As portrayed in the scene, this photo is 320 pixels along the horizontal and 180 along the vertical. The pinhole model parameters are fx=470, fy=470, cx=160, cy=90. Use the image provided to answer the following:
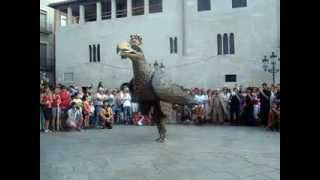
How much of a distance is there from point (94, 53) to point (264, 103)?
3112 mm

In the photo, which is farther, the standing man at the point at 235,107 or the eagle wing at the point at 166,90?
the standing man at the point at 235,107

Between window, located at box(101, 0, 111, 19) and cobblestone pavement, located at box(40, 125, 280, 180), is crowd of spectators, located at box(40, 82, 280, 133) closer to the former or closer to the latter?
cobblestone pavement, located at box(40, 125, 280, 180)

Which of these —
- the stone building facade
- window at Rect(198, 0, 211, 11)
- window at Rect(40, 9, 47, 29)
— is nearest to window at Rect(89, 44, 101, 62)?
the stone building facade

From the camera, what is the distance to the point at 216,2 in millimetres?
7742

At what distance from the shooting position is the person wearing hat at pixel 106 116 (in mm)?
9070

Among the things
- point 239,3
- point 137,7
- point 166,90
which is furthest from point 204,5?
point 166,90

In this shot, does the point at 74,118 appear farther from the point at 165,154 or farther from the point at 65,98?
the point at 165,154

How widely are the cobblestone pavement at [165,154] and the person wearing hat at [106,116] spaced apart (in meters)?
0.70

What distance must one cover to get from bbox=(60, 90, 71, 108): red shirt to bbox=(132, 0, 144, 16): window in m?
1.98

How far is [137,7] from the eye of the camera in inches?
291

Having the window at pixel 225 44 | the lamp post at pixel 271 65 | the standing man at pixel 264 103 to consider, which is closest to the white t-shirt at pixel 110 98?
the window at pixel 225 44

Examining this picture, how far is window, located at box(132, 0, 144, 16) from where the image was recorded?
23.9ft

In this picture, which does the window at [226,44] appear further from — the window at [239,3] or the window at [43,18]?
the window at [43,18]
